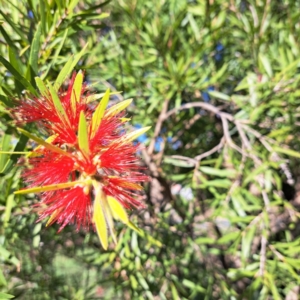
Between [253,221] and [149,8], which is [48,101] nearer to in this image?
[253,221]

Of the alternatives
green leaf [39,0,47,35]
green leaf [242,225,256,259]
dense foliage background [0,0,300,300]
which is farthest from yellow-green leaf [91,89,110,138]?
green leaf [242,225,256,259]

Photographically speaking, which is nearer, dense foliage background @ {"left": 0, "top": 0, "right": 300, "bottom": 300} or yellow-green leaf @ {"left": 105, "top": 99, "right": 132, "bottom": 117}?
yellow-green leaf @ {"left": 105, "top": 99, "right": 132, "bottom": 117}

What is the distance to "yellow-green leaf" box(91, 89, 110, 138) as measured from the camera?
1.12 feet

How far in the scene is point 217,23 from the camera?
108 centimetres

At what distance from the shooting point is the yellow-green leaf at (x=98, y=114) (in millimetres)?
341

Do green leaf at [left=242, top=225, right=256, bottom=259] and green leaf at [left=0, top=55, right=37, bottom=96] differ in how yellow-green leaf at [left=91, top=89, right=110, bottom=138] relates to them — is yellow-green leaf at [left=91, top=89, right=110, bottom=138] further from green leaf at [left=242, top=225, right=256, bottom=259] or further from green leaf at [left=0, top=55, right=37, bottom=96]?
green leaf at [left=242, top=225, right=256, bottom=259]

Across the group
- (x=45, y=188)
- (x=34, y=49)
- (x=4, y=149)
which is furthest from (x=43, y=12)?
(x=45, y=188)

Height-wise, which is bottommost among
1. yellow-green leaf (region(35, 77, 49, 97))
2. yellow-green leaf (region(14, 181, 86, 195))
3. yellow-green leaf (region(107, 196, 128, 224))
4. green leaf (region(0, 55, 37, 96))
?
yellow-green leaf (region(107, 196, 128, 224))

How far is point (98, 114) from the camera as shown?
36 cm

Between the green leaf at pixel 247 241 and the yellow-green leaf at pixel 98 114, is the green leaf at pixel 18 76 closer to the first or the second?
the yellow-green leaf at pixel 98 114

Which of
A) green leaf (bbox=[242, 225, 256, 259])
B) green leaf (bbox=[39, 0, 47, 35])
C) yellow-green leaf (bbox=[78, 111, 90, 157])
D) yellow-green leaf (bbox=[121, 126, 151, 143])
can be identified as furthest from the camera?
green leaf (bbox=[242, 225, 256, 259])

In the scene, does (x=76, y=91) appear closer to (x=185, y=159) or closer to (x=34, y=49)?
(x=34, y=49)

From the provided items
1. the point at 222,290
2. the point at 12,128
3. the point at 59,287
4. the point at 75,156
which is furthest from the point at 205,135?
the point at 75,156

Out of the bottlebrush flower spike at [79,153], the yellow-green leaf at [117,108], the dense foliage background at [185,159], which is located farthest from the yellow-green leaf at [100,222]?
the dense foliage background at [185,159]
